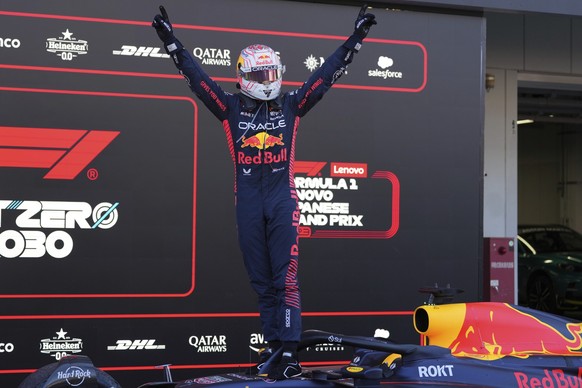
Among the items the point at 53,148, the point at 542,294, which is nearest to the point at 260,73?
the point at 53,148

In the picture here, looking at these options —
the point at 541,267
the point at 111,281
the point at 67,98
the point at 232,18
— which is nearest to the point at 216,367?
the point at 111,281

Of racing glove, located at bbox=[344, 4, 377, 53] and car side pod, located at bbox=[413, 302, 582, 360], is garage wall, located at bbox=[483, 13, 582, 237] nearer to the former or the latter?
car side pod, located at bbox=[413, 302, 582, 360]

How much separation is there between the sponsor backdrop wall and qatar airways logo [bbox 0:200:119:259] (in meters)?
0.01

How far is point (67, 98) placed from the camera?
261 inches

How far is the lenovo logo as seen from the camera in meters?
7.23

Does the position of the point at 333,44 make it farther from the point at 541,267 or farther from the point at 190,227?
the point at 541,267

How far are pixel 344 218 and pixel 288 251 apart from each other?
2927 mm

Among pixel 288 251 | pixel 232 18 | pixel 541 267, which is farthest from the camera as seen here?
pixel 541 267

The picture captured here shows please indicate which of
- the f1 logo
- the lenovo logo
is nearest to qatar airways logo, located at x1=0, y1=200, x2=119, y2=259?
the f1 logo

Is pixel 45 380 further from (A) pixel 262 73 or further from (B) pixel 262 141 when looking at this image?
(A) pixel 262 73

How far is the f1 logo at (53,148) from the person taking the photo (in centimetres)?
648

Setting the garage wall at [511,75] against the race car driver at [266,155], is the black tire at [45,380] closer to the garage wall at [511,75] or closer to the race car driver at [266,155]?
the race car driver at [266,155]

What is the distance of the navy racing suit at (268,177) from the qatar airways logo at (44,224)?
2.44 m

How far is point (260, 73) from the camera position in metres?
4.44
